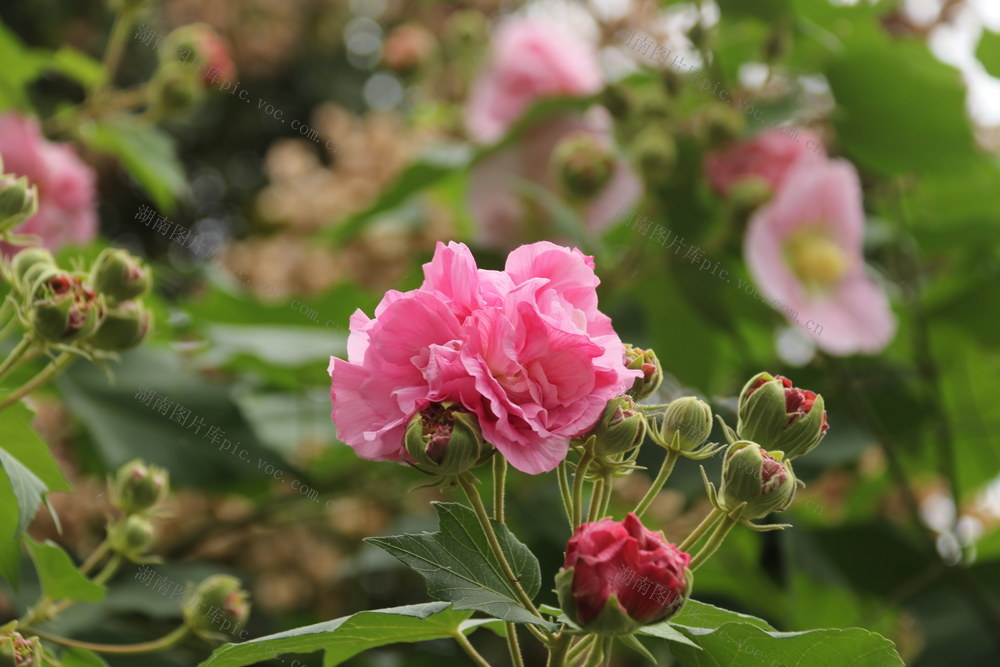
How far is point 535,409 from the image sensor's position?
0.42 metres

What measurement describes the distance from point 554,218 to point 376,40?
4.93 feet

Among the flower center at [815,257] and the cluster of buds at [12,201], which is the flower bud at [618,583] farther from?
the flower center at [815,257]

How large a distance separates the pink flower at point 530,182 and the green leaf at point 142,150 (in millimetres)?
325

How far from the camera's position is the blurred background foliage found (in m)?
0.94

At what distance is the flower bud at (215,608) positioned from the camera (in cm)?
60

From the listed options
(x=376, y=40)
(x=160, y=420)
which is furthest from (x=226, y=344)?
(x=376, y=40)

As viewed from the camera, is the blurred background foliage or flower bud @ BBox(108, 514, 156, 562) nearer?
flower bud @ BBox(108, 514, 156, 562)

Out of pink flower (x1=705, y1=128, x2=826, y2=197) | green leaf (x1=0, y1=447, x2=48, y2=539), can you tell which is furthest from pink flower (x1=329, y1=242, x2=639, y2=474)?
pink flower (x1=705, y1=128, x2=826, y2=197)

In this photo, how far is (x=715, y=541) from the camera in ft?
1.45

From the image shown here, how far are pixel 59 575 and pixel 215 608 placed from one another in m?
0.09

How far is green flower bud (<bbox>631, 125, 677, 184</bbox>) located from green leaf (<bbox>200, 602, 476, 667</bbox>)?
60 cm

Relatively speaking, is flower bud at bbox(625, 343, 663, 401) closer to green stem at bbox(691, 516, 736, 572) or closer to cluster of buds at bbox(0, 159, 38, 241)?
green stem at bbox(691, 516, 736, 572)

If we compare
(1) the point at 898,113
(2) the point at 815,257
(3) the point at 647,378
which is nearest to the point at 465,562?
(3) the point at 647,378

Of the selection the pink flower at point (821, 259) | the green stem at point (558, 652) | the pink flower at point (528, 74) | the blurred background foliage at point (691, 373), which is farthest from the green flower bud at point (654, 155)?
the green stem at point (558, 652)
